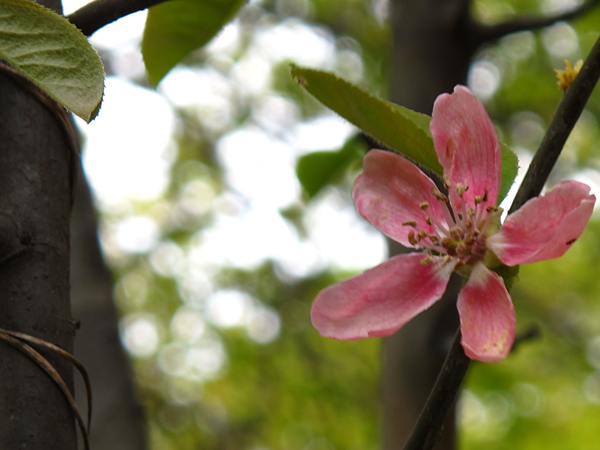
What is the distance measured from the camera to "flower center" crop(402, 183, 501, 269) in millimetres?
610

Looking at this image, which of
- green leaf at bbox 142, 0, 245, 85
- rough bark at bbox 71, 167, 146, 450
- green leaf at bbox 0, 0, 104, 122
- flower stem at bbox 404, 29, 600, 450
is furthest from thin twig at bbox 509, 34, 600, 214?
rough bark at bbox 71, 167, 146, 450

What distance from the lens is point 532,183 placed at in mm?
490

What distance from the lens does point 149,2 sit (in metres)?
0.55

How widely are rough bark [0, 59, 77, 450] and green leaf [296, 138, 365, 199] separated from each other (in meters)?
0.69

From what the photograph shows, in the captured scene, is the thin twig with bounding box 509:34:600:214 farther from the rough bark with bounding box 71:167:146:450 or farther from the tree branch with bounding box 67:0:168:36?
the rough bark with bounding box 71:167:146:450

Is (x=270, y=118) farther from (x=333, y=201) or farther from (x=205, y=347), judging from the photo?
(x=205, y=347)

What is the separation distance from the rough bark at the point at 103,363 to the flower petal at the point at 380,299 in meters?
0.75

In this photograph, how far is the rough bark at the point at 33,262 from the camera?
52cm

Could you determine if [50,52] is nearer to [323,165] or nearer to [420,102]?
[323,165]

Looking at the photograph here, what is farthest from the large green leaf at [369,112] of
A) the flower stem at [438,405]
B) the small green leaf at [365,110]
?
the flower stem at [438,405]

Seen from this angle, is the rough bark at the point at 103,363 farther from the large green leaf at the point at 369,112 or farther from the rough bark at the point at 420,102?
the large green leaf at the point at 369,112

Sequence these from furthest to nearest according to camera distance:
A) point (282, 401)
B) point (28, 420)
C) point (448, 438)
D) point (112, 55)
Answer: point (282, 401) < point (112, 55) < point (448, 438) < point (28, 420)

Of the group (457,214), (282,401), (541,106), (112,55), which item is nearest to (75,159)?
(457,214)

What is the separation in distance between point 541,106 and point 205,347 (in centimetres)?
343
